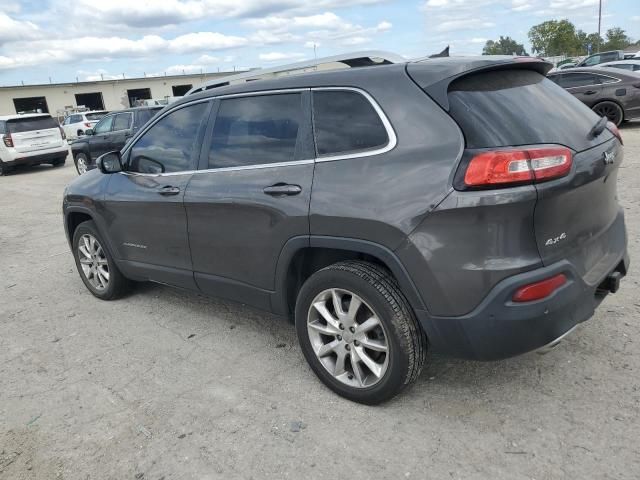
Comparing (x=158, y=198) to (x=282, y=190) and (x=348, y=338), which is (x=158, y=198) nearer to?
(x=282, y=190)

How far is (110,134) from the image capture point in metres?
14.4

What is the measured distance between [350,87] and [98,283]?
130 inches

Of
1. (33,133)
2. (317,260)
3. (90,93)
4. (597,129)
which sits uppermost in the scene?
(90,93)

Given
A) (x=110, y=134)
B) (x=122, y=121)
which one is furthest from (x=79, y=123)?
(x=110, y=134)

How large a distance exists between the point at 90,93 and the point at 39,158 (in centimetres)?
4156

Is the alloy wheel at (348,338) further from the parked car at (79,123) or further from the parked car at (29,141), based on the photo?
the parked car at (79,123)

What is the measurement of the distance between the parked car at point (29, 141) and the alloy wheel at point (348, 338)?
53.8ft

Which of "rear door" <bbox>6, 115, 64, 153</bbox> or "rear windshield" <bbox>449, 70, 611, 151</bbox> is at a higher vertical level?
"rear windshield" <bbox>449, 70, 611, 151</bbox>

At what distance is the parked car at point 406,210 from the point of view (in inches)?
97.3

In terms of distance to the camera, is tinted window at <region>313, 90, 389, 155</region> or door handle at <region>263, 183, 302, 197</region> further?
door handle at <region>263, 183, 302, 197</region>

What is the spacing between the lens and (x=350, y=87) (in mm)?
2965

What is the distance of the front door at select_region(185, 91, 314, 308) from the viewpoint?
3133 mm

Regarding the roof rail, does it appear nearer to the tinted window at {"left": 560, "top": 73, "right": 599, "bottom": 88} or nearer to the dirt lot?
the dirt lot

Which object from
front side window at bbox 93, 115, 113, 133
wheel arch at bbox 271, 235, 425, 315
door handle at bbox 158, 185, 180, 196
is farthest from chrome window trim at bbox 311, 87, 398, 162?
front side window at bbox 93, 115, 113, 133
